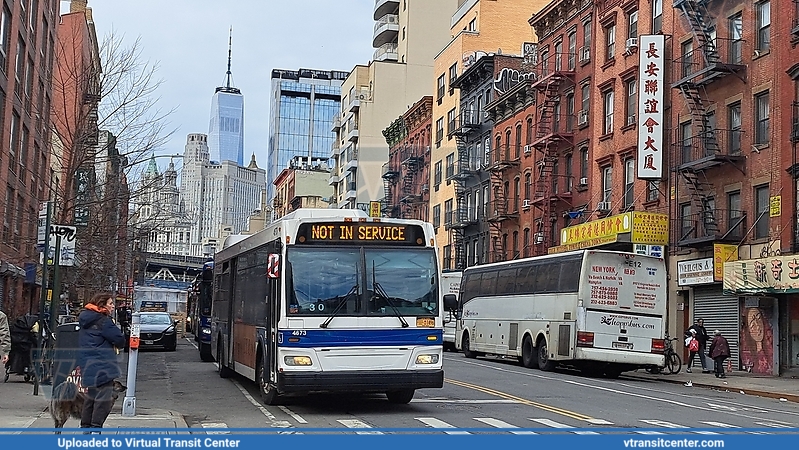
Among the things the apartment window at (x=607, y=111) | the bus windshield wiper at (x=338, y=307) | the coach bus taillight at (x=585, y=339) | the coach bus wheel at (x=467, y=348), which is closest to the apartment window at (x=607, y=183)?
the apartment window at (x=607, y=111)

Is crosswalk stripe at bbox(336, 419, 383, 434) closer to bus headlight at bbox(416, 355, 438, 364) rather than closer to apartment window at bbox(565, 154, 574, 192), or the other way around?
bus headlight at bbox(416, 355, 438, 364)

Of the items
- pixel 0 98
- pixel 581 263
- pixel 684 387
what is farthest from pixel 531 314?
pixel 0 98

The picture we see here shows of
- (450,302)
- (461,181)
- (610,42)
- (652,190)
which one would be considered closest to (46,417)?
(450,302)

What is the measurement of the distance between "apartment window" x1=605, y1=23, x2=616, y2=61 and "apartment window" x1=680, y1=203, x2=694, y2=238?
9.22 m

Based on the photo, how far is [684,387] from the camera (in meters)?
27.0

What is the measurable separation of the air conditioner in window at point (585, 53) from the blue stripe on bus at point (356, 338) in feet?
111

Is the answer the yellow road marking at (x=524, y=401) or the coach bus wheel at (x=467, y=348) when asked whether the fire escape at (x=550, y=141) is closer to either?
the coach bus wheel at (x=467, y=348)

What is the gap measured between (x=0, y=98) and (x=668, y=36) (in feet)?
82.4

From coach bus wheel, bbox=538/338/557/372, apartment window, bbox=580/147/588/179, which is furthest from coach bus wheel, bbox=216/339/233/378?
apartment window, bbox=580/147/588/179

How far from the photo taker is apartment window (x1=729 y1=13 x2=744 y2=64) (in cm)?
3512

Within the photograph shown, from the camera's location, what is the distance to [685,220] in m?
37.7

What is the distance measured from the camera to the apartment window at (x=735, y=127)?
35.0 metres

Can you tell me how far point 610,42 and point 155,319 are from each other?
22683 mm

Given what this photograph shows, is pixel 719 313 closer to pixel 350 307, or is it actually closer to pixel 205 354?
pixel 205 354
